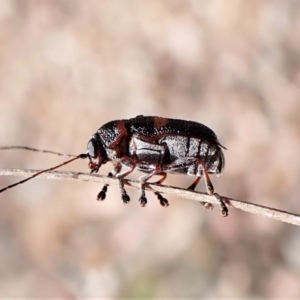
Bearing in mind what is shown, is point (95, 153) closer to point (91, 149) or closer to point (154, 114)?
point (91, 149)

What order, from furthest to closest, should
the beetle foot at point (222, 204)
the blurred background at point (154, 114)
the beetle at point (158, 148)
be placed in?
the blurred background at point (154, 114) → the beetle at point (158, 148) → the beetle foot at point (222, 204)

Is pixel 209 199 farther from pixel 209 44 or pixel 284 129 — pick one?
pixel 209 44

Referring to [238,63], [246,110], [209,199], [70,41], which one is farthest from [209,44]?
[209,199]

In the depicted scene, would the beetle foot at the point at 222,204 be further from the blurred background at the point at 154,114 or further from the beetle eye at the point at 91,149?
the blurred background at the point at 154,114

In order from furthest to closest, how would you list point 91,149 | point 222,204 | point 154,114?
point 154,114
point 91,149
point 222,204

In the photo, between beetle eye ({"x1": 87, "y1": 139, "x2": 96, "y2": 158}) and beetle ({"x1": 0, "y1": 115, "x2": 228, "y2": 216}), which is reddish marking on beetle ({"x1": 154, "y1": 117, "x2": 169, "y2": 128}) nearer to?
beetle ({"x1": 0, "y1": 115, "x2": 228, "y2": 216})

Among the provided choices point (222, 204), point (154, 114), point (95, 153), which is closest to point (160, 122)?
point (95, 153)

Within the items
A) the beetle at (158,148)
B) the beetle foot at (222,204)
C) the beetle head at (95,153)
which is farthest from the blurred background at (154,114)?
the beetle foot at (222,204)
